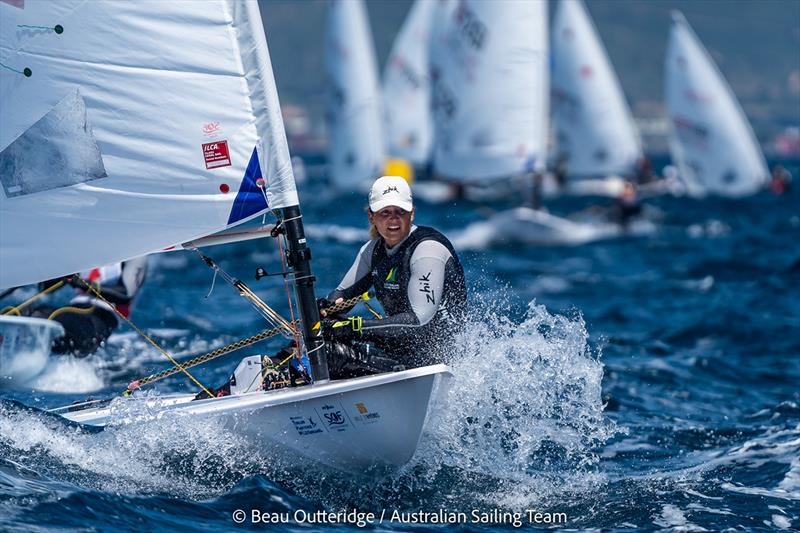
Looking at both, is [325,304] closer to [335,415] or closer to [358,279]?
[358,279]

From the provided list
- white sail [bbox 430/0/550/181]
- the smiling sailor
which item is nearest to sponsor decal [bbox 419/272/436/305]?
the smiling sailor

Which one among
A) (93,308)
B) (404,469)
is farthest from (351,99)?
(404,469)

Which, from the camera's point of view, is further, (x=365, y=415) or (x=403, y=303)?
(x=403, y=303)

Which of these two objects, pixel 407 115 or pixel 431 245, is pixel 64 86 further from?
pixel 407 115

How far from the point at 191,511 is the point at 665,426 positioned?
3.25 m

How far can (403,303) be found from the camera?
5.07 m

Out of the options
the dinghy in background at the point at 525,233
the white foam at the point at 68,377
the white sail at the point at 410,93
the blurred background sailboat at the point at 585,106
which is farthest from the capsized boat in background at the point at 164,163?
the white sail at the point at 410,93

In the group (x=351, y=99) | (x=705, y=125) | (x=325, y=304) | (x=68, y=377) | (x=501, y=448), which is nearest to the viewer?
(x=501, y=448)

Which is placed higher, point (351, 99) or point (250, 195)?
point (351, 99)

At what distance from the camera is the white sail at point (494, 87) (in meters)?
17.5

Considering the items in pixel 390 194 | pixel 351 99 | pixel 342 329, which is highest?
pixel 351 99

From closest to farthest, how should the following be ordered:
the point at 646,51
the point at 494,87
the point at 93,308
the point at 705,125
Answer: the point at 93,308
the point at 494,87
the point at 705,125
the point at 646,51

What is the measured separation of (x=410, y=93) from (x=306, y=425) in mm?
27692

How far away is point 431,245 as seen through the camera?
496 cm
